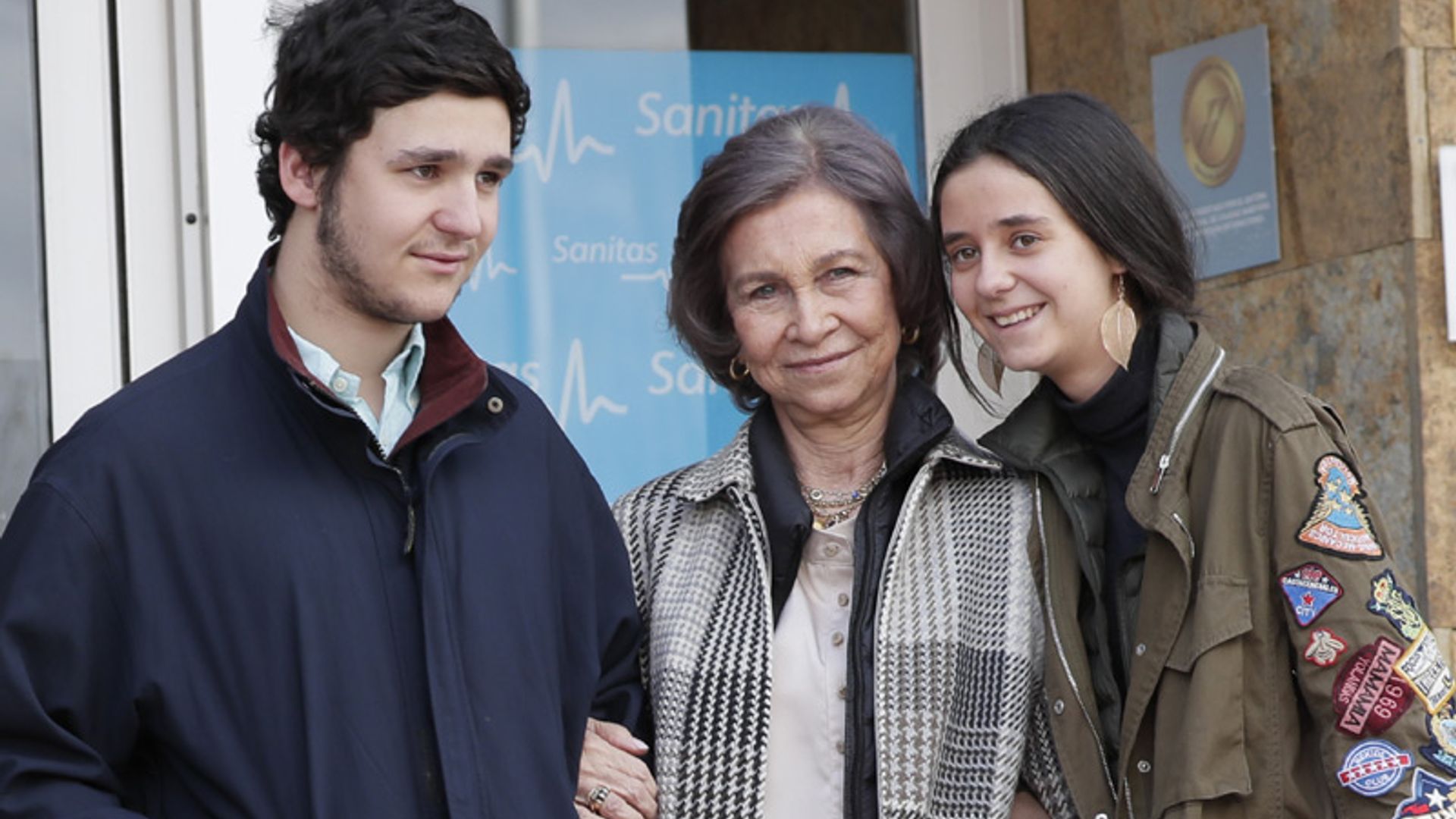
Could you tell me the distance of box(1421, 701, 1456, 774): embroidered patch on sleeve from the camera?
2959 mm

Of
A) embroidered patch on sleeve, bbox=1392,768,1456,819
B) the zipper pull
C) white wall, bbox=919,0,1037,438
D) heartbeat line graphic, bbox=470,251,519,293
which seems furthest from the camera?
white wall, bbox=919,0,1037,438

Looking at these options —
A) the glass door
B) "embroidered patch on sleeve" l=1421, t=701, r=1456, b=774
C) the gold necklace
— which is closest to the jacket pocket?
"embroidered patch on sleeve" l=1421, t=701, r=1456, b=774

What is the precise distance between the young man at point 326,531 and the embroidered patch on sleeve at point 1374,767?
3.29 ft

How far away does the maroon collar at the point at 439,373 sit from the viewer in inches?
113

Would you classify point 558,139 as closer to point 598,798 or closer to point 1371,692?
point 598,798

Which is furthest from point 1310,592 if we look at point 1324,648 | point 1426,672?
point 1426,672

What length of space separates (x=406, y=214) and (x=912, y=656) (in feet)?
3.48

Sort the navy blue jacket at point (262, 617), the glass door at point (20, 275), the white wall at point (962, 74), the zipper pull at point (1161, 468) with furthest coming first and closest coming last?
the white wall at point (962, 74), the glass door at point (20, 275), the zipper pull at point (1161, 468), the navy blue jacket at point (262, 617)

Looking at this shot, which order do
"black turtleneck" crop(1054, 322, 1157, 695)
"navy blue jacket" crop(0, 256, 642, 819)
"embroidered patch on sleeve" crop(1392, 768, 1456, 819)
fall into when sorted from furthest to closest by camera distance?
"black turtleneck" crop(1054, 322, 1157, 695)
"embroidered patch on sleeve" crop(1392, 768, 1456, 819)
"navy blue jacket" crop(0, 256, 642, 819)

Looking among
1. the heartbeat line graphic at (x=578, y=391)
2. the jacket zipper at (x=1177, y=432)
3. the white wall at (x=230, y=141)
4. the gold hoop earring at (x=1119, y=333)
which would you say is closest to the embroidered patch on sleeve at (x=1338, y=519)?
the jacket zipper at (x=1177, y=432)

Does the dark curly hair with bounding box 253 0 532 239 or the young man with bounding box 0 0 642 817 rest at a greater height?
the dark curly hair with bounding box 253 0 532 239

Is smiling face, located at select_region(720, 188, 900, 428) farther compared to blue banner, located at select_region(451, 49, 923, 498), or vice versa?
blue banner, located at select_region(451, 49, 923, 498)

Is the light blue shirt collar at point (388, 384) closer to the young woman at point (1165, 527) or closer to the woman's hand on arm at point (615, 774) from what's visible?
the woman's hand on arm at point (615, 774)

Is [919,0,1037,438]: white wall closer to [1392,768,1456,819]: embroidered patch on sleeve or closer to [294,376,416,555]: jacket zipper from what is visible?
[1392,768,1456,819]: embroidered patch on sleeve
